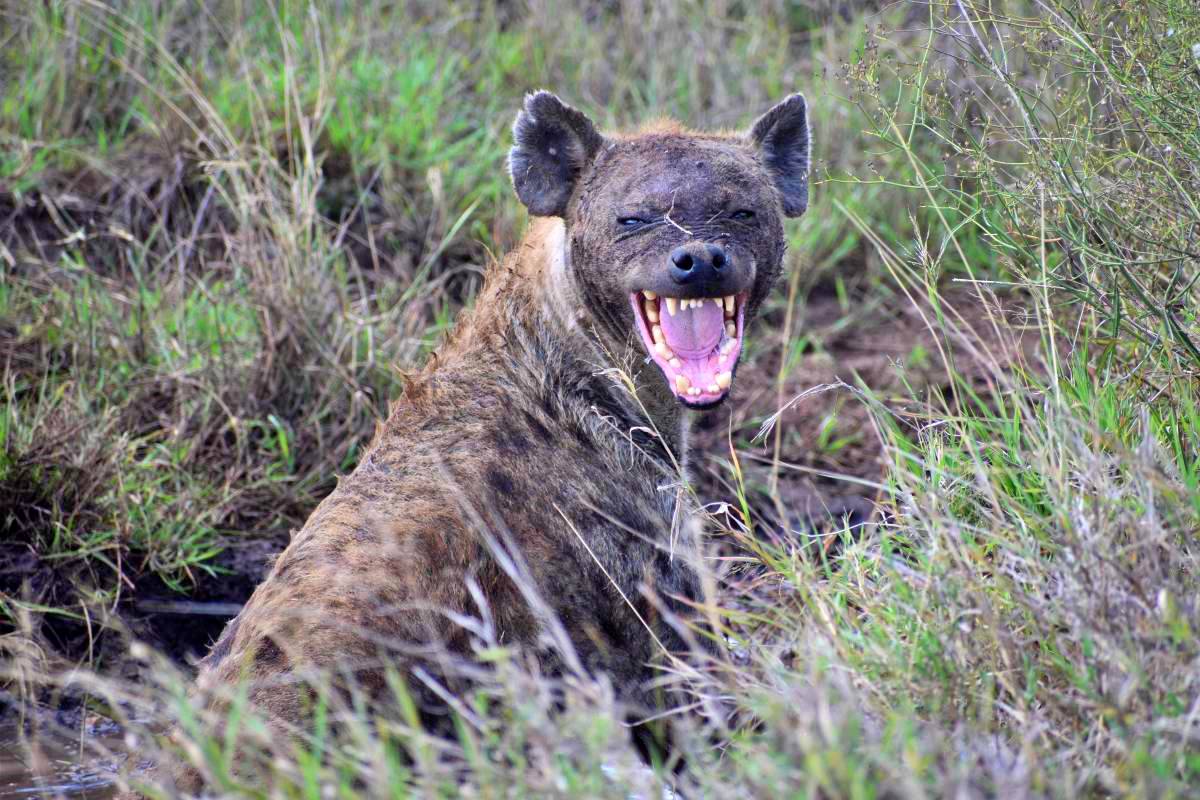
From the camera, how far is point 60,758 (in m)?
3.91

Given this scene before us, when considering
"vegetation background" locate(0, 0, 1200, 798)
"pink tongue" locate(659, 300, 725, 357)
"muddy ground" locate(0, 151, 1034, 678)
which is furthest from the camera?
"muddy ground" locate(0, 151, 1034, 678)

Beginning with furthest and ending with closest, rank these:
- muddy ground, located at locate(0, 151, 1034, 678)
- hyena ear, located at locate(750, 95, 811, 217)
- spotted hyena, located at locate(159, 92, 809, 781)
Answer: muddy ground, located at locate(0, 151, 1034, 678)
hyena ear, located at locate(750, 95, 811, 217)
spotted hyena, located at locate(159, 92, 809, 781)

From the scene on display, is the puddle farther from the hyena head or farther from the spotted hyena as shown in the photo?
the hyena head

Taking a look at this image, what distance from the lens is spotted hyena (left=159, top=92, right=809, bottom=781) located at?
3.07 metres

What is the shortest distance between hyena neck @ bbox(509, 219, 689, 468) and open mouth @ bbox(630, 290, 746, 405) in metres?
0.08

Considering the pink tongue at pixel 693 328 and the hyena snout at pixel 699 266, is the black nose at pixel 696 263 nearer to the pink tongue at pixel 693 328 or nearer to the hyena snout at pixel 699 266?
the hyena snout at pixel 699 266

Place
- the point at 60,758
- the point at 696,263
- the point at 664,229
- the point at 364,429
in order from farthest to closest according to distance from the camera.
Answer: the point at 364,429 → the point at 60,758 → the point at 664,229 → the point at 696,263

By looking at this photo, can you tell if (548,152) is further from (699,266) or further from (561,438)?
(561,438)

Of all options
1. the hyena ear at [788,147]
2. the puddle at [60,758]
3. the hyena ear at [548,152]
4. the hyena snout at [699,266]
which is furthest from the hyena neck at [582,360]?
the puddle at [60,758]

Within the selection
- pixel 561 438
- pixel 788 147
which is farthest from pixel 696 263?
pixel 788 147

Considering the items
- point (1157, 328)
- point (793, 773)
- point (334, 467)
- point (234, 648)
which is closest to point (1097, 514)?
point (793, 773)

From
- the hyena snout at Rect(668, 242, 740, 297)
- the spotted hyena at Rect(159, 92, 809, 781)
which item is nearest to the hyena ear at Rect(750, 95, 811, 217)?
the spotted hyena at Rect(159, 92, 809, 781)

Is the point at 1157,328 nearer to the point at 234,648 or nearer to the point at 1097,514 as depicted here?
the point at 1097,514

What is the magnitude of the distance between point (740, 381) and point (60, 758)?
2.86 meters
